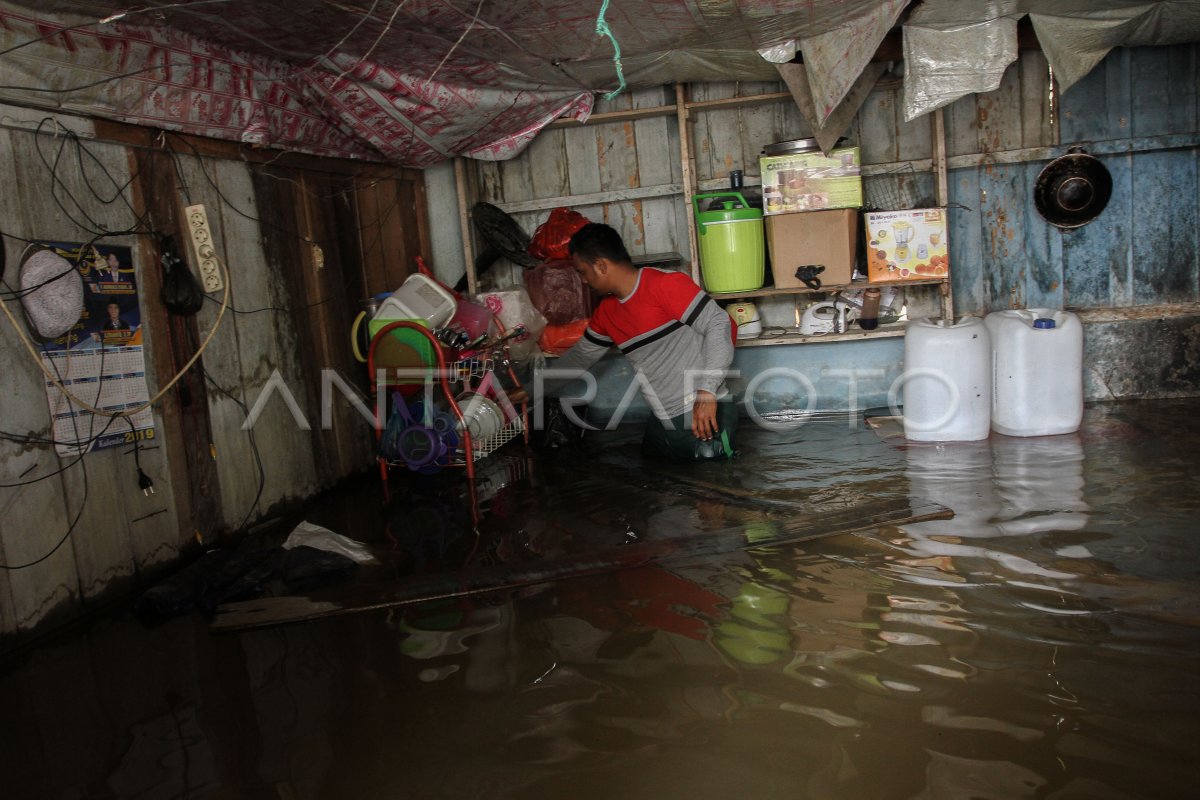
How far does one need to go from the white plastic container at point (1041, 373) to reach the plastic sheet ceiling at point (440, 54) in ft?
4.51

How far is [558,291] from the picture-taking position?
19.2 ft

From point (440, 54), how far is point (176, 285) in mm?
1749

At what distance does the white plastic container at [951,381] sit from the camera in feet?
16.5

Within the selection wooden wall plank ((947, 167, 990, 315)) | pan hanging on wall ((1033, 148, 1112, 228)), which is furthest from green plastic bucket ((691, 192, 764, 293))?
pan hanging on wall ((1033, 148, 1112, 228))

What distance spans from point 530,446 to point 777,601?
3.27 metres

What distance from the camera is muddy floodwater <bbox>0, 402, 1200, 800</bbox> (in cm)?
198

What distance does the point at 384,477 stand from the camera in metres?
5.11

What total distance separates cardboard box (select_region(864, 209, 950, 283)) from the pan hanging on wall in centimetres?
89

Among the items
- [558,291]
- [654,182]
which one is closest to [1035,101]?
[654,182]

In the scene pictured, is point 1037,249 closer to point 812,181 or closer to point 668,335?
point 812,181

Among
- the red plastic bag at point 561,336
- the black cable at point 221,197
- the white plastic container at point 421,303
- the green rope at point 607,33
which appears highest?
the green rope at point 607,33

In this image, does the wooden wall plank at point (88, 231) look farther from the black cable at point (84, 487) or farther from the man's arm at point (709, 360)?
the man's arm at point (709, 360)

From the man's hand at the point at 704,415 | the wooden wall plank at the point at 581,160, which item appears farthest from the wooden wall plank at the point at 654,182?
the man's hand at the point at 704,415

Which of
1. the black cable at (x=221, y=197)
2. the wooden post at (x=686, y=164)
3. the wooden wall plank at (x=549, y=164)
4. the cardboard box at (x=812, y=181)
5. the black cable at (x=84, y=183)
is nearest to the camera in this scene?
the black cable at (x=84, y=183)
